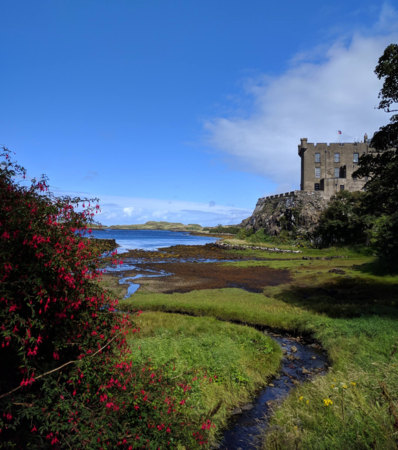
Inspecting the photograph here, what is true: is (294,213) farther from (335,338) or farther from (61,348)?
(61,348)

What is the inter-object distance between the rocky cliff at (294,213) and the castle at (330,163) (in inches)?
130

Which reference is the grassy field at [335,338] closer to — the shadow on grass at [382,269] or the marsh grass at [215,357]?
the shadow on grass at [382,269]

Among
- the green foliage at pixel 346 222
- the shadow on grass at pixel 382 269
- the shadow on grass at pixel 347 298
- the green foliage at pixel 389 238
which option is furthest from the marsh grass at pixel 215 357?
the green foliage at pixel 346 222

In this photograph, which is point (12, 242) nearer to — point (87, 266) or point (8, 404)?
point (87, 266)

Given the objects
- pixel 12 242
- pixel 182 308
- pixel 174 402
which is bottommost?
pixel 182 308

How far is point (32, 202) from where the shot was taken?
6.25 meters

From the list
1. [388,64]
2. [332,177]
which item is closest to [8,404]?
[388,64]

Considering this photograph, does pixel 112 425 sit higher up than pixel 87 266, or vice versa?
pixel 87 266

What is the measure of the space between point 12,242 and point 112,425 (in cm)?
424

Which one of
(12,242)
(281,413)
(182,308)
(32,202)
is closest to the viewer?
(12,242)

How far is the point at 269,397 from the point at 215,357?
2.65 metres

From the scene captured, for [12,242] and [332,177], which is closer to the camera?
[12,242]

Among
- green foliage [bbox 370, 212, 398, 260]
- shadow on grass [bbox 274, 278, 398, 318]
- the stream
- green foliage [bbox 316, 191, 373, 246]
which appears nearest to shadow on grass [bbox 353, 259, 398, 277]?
green foliage [bbox 370, 212, 398, 260]

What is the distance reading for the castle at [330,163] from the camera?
73.9 meters
